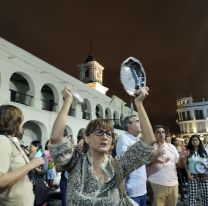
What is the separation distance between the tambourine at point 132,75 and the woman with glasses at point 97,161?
13 cm

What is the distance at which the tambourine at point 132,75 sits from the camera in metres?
2.48

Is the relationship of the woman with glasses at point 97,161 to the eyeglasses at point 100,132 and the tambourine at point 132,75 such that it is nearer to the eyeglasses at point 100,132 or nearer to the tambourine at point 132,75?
the eyeglasses at point 100,132

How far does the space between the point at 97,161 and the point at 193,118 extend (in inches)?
2876

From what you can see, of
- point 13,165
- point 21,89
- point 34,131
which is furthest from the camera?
point 21,89

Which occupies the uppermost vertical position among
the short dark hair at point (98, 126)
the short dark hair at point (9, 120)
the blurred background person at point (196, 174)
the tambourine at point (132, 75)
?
the tambourine at point (132, 75)

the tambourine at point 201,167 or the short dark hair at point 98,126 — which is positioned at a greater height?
the short dark hair at point 98,126

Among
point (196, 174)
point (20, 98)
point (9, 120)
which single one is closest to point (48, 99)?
point (20, 98)

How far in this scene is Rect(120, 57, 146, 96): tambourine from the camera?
2482 millimetres

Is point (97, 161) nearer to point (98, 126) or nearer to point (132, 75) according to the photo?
point (98, 126)

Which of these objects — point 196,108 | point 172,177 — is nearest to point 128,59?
point 172,177

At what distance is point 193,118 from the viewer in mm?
71375

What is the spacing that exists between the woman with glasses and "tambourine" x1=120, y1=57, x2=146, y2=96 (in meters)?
0.13

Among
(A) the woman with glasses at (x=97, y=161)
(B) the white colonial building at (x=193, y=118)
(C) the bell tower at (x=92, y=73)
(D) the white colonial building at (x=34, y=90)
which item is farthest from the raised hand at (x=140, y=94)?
(B) the white colonial building at (x=193, y=118)

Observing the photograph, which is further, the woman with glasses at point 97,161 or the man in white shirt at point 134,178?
the man in white shirt at point 134,178
